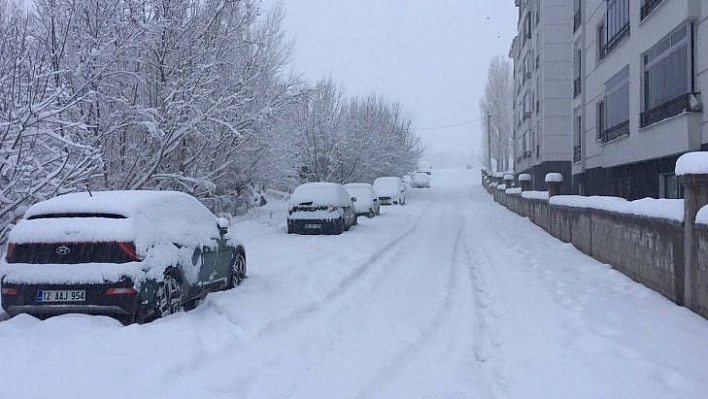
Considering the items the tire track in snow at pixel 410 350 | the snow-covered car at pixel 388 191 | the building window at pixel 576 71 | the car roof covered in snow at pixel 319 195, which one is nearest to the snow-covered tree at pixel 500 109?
the snow-covered car at pixel 388 191

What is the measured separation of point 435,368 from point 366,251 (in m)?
8.12

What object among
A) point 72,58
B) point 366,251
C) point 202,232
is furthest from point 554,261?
point 72,58

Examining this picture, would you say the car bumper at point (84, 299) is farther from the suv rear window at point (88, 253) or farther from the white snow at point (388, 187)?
the white snow at point (388, 187)

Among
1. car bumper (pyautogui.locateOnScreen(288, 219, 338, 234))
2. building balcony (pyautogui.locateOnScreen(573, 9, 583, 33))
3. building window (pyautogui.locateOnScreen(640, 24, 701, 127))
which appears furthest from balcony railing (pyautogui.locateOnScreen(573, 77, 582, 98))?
car bumper (pyautogui.locateOnScreen(288, 219, 338, 234))

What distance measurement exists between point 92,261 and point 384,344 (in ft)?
10.6

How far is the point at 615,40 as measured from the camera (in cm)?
1772

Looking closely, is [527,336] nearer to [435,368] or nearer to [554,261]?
[435,368]

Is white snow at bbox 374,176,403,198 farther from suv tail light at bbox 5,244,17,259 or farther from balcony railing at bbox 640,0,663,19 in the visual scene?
suv tail light at bbox 5,244,17,259

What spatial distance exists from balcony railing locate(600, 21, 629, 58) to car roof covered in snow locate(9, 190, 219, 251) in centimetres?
1507

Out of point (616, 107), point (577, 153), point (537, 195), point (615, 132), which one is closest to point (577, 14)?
point (577, 153)

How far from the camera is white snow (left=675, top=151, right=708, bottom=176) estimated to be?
623 centimetres

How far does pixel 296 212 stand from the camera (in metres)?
17.0

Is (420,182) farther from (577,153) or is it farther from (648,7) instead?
(648,7)

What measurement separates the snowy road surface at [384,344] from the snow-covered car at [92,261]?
0.24m
